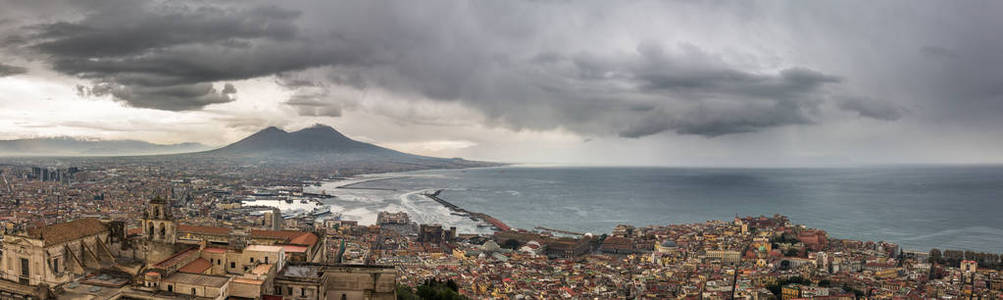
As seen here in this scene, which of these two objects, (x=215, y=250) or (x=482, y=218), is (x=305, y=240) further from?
(x=482, y=218)

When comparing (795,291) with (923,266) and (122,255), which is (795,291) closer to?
(923,266)

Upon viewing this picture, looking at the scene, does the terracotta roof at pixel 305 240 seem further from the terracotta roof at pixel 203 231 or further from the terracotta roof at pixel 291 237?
the terracotta roof at pixel 203 231

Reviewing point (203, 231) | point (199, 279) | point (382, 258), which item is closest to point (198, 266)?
point (199, 279)

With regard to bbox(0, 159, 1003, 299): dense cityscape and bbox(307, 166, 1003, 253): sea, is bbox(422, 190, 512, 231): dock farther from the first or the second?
bbox(307, 166, 1003, 253): sea

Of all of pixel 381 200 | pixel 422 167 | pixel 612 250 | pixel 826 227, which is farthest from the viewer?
pixel 422 167

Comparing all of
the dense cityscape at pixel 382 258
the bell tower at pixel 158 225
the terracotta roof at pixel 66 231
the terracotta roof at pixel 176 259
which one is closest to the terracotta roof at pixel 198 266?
the dense cityscape at pixel 382 258

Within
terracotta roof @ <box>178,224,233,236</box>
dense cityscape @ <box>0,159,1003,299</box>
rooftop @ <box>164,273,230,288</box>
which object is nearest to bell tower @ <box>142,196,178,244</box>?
dense cityscape @ <box>0,159,1003,299</box>

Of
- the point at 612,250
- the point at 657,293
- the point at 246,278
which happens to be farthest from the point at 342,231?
the point at 246,278

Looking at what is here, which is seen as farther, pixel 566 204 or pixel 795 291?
pixel 566 204
